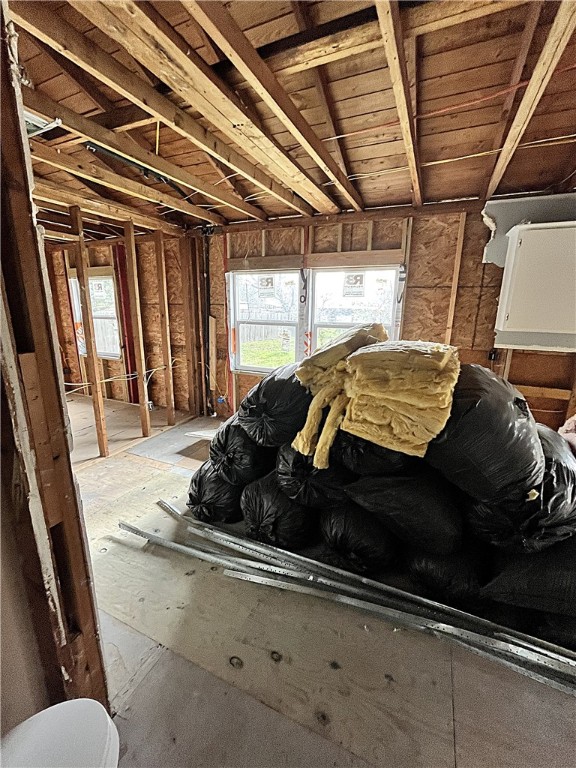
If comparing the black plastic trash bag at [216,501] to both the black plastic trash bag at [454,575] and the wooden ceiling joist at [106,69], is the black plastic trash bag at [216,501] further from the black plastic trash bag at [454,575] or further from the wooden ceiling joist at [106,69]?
the wooden ceiling joist at [106,69]

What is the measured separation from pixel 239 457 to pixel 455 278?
269 cm

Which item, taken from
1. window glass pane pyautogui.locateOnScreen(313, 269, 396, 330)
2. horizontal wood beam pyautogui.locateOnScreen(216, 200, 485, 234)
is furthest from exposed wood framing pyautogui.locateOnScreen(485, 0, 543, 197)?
window glass pane pyautogui.locateOnScreen(313, 269, 396, 330)

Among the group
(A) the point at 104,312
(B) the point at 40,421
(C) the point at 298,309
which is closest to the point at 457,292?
(C) the point at 298,309

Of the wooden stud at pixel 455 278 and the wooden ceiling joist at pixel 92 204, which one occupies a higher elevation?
the wooden ceiling joist at pixel 92 204

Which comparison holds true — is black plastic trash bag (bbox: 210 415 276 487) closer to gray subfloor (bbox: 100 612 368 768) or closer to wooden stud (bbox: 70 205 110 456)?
gray subfloor (bbox: 100 612 368 768)

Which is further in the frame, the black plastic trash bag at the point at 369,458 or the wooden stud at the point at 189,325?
the wooden stud at the point at 189,325

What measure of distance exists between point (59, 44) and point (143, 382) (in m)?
2.97

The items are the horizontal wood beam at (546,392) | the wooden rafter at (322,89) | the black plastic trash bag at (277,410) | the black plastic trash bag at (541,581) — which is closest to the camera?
the black plastic trash bag at (541,581)

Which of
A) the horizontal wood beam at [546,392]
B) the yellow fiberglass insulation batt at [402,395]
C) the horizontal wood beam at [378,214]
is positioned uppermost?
the horizontal wood beam at [378,214]

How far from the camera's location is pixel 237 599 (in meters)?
1.39

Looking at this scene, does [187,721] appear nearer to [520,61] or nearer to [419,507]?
[419,507]

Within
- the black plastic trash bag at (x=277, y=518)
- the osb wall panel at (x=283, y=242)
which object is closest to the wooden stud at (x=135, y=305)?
the osb wall panel at (x=283, y=242)

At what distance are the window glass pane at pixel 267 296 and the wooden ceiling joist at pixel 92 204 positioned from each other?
1.07 meters

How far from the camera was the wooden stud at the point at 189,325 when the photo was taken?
13.7 ft
